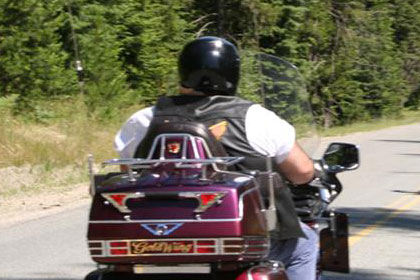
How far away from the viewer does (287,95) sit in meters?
5.29

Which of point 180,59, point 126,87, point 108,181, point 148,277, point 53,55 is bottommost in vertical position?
point 126,87

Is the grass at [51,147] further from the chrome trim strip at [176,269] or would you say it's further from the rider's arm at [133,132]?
the chrome trim strip at [176,269]

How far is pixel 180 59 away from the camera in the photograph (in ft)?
15.2

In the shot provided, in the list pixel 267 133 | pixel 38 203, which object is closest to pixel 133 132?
pixel 267 133

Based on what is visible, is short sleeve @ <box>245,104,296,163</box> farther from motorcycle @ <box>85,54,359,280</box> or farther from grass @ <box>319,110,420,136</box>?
grass @ <box>319,110,420,136</box>

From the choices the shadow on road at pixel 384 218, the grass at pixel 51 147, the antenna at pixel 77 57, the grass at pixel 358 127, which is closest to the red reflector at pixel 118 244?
the shadow on road at pixel 384 218

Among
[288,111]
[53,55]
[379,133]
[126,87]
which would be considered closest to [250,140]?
[288,111]

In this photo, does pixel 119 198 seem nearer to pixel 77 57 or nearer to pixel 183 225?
pixel 183 225

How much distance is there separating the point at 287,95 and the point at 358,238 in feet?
16.7

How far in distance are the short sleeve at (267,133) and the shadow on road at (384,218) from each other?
22.2 feet

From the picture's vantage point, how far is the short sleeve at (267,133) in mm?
4273

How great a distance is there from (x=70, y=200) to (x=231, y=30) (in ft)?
73.5

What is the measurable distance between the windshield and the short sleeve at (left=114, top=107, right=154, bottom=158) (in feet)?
3.04

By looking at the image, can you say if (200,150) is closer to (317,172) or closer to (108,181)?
(108,181)
